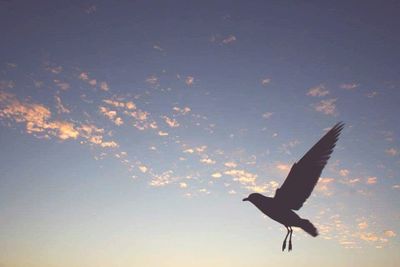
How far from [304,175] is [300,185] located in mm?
242

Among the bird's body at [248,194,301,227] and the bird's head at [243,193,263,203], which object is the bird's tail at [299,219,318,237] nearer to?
the bird's body at [248,194,301,227]

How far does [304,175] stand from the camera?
6852mm

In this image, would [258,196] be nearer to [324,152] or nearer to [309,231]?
[309,231]

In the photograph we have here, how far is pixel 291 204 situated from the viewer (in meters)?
6.91

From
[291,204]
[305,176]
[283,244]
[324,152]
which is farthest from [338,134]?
[283,244]

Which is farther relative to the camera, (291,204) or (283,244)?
(291,204)

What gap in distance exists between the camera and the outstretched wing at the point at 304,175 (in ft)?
22.5

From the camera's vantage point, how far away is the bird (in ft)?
21.9

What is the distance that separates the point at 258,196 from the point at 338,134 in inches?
88.9

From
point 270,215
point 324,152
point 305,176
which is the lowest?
point 270,215

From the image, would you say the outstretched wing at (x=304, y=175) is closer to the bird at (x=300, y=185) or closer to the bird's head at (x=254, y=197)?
the bird at (x=300, y=185)

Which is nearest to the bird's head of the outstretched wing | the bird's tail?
the outstretched wing

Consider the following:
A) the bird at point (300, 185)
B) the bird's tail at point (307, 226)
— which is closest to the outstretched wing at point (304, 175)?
the bird at point (300, 185)

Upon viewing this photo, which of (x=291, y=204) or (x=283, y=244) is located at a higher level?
(x=291, y=204)
